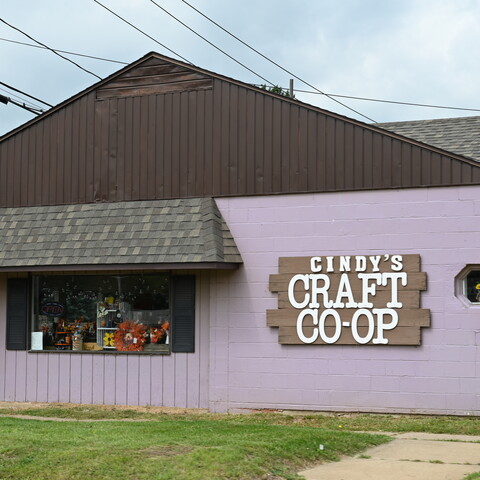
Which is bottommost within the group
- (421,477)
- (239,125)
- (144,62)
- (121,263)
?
(421,477)

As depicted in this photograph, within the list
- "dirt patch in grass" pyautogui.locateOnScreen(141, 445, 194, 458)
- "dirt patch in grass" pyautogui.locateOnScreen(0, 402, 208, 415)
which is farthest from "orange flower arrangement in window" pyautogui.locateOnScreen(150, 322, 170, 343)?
"dirt patch in grass" pyautogui.locateOnScreen(141, 445, 194, 458)

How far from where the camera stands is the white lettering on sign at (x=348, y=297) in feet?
47.8

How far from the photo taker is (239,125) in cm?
1595

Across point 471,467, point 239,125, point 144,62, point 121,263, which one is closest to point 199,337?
point 121,263

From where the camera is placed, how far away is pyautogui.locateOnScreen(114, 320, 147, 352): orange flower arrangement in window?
1631cm

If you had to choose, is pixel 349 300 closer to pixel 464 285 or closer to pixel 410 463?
pixel 464 285

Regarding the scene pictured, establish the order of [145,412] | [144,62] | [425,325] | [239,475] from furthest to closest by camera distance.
A: [144,62]
[145,412]
[425,325]
[239,475]

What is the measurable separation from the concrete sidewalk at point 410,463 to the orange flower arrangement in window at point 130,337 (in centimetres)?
580

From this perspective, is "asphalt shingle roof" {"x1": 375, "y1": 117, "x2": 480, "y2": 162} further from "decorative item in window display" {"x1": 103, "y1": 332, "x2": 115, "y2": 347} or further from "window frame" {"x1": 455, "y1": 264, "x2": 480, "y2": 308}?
"decorative item in window display" {"x1": 103, "y1": 332, "x2": 115, "y2": 347}

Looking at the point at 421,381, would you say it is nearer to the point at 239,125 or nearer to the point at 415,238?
the point at 415,238

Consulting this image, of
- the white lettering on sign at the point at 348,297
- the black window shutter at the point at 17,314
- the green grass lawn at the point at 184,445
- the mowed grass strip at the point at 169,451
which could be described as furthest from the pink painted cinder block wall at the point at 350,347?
the black window shutter at the point at 17,314

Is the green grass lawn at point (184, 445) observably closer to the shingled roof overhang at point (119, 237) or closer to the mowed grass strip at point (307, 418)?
the mowed grass strip at point (307, 418)

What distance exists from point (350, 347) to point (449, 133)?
192 inches

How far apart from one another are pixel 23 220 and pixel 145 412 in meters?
4.33
